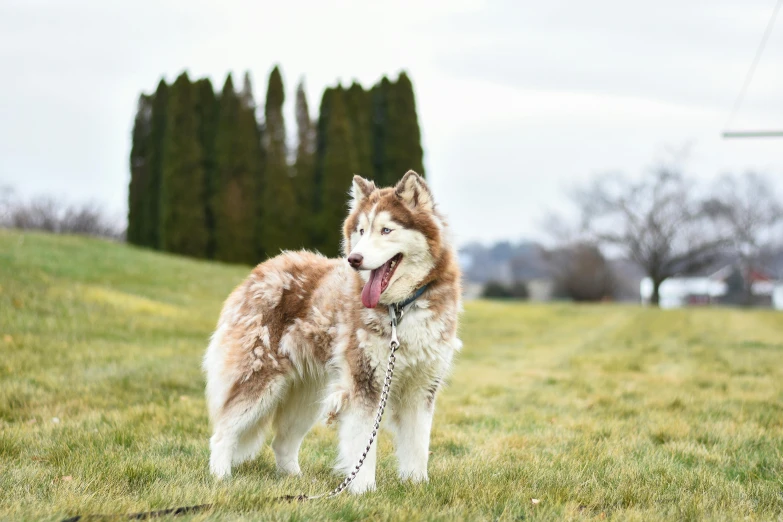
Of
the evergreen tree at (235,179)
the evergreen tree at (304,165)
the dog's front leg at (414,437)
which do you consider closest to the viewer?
the dog's front leg at (414,437)

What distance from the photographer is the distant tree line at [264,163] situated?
30672 millimetres

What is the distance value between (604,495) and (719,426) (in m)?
2.58

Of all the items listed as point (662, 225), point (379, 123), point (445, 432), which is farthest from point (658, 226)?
point (445, 432)

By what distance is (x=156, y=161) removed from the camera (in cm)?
3384

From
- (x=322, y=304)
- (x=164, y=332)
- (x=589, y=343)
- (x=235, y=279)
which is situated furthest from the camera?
(x=235, y=279)

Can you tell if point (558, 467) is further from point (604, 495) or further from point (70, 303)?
point (70, 303)

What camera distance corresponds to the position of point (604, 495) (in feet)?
12.5

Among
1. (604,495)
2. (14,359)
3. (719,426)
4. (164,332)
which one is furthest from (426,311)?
(164,332)

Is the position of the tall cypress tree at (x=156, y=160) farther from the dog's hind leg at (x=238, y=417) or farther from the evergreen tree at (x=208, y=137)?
the dog's hind leg at (x=238, y=417)

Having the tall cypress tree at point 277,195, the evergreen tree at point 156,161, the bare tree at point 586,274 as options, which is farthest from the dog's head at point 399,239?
the bare tree at point 586,274

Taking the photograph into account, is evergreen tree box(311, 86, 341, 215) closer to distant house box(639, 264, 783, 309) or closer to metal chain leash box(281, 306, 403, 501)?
metal chain leash box(281, 306, 403, 501)

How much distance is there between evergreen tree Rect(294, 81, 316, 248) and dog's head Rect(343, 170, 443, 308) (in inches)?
1069

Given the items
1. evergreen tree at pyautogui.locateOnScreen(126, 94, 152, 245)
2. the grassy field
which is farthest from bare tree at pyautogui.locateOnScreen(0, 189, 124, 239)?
the grassy field

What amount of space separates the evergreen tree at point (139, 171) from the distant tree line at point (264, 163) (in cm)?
358
